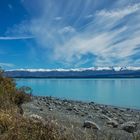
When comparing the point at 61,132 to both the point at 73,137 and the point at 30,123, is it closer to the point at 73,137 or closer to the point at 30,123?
the point at 73,137

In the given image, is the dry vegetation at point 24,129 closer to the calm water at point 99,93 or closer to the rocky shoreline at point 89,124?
the rocky shoreline at point 89,124

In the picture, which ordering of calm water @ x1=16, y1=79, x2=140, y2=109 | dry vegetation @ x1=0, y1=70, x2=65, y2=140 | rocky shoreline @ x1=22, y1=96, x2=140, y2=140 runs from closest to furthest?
dry vegetation @ x1=0, y1=70, x2=65, y2=140 → rocky shoreline @ x1=22, y1=96, x2=140, y2=140 → calm water @ x1=16, y1=79, x2=140, y2=109

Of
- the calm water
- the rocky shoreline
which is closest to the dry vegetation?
the rocky shoreline

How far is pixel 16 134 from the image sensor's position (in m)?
6.21

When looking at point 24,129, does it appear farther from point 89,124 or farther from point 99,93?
point 99,93

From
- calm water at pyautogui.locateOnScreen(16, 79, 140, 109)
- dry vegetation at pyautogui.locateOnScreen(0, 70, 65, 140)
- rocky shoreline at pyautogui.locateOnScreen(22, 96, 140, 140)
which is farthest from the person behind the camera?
calm water at pyautogui.locateOnScreen(16, 79, 140, 109)

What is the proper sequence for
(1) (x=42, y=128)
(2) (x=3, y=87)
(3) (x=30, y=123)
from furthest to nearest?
1. (2) (x=3, y=87)
2. (3) (x=30, y=123)
3. (1) (x=42, y=128)

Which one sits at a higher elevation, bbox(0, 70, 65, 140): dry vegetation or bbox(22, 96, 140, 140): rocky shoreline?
bbox(0, 70, 65, 140): dry vegetation

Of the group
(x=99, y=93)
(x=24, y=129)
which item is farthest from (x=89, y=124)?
(x=99, y=93)

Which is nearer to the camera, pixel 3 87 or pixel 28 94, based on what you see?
pixel 3 87

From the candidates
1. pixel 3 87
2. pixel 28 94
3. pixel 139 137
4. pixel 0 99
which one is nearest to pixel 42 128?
pixel 139 137

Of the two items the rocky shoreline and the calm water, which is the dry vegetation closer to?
the rocky shoreline

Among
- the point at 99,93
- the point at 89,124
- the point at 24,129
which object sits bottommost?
the point at 89,124

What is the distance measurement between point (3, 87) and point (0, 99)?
1.55m
